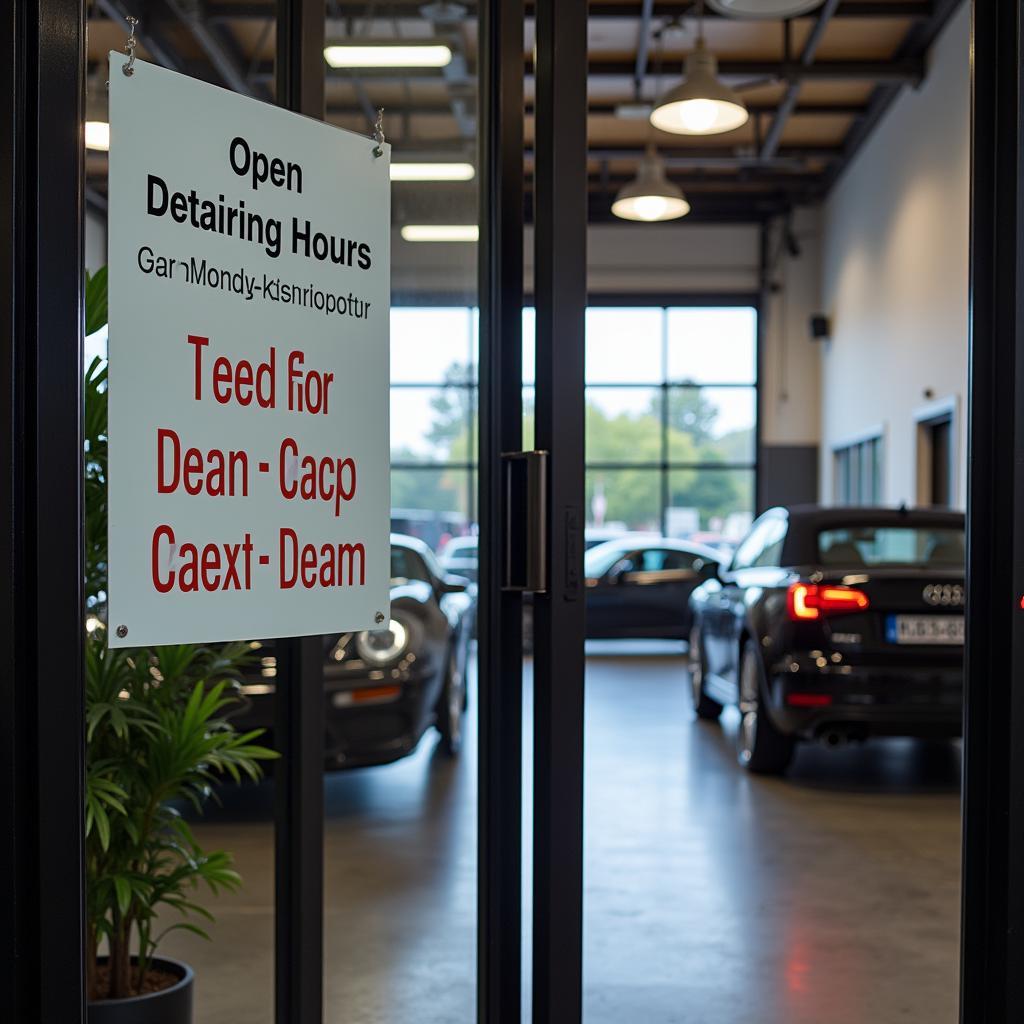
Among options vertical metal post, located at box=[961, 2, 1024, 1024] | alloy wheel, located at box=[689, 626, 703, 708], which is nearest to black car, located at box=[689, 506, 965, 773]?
alloy wheel, located at box=[689, 626, 703, 708]

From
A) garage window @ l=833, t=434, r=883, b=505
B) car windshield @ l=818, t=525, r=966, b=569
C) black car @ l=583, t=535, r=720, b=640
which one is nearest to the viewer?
car windshield @ l=818, t=525, r=966, b=569

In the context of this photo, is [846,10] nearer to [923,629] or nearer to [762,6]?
[762,6]

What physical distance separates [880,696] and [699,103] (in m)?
4.23

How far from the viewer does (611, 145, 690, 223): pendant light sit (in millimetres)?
10508

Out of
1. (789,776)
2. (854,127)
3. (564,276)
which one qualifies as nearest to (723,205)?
→ (854,127)

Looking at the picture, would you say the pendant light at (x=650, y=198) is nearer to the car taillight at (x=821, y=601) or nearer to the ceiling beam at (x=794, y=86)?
the ceiling beam at (x=794, y=86)

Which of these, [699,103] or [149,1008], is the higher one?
[699,103]

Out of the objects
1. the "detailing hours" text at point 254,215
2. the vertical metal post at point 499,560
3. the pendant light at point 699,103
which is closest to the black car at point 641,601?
the pendant light at point 699,103

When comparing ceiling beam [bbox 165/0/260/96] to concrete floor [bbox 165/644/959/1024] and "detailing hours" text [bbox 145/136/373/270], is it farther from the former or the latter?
concrete floor [bbox 165/644/959/1024]

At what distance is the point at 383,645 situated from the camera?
4.81 m

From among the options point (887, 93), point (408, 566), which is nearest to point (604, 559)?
point (887, 93)

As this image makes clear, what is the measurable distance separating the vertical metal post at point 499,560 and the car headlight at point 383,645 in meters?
2.69

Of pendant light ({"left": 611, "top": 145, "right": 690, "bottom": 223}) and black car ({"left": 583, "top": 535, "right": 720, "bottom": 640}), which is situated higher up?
pendant light ({"left": 611, "top": 145, "right": 690, "bottom": 223})

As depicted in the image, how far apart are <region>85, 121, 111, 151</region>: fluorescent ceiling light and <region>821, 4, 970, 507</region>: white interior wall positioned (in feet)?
25.5
